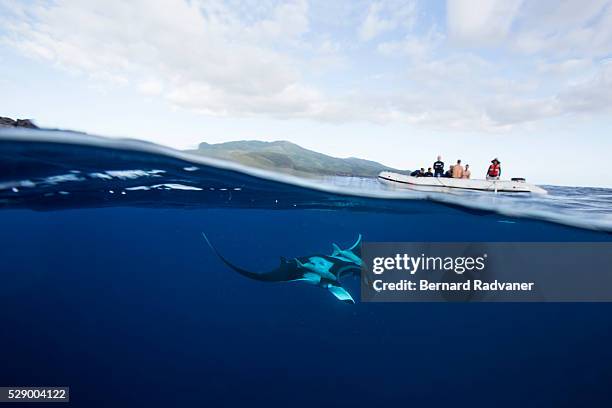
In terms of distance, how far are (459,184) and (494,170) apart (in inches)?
56.5

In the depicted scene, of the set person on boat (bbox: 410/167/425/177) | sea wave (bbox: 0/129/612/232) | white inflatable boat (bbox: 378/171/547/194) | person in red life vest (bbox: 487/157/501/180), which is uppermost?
person in red life vest (bbox: 487/157/501/180)

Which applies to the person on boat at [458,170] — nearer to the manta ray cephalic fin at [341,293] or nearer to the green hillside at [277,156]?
the green hillside at [277,156]

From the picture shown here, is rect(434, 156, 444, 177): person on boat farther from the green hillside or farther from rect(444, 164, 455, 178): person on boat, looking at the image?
the green hillside

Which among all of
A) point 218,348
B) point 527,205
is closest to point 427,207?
point 527,205

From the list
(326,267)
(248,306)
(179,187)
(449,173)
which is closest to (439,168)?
(449,173)

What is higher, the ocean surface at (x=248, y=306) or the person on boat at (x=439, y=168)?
the person on boat at (x=439, y=168)

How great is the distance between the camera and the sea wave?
24.3 feet

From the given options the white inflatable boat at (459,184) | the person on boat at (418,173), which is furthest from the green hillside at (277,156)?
the person on boat at (418,173)

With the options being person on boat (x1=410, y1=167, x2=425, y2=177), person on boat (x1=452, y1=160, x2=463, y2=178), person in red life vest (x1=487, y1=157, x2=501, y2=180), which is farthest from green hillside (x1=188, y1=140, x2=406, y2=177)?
person in red life vest (x1=487, y1=157, x2=501, y2=180)

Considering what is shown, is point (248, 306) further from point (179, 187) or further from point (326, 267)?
point (179, 187)

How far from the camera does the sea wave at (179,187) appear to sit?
7.41 m

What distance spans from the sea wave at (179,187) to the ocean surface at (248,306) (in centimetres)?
8

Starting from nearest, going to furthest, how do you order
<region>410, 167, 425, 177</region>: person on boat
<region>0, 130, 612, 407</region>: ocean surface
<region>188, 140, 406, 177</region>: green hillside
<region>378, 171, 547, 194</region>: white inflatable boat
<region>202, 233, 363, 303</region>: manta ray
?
<region>188, 140, 406, 177</region>: green hillside < <region>202, 233, 363, 303</region>: manta ray < <region>378, 171, 547, 194</region>: white inflatable boat < <region>0, 130, 612, 407</region>: ocean surface < <region>410, 167, 425, 177</region>: person on boat

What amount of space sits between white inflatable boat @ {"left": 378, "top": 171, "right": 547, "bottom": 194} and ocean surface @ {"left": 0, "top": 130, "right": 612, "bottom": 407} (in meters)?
0.35
